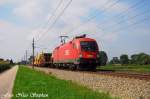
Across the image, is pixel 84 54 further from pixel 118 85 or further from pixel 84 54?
pixel 118 85

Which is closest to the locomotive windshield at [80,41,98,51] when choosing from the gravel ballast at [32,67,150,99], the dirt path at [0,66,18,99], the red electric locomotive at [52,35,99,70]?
the red electric locomotive at [52,35,99,70]

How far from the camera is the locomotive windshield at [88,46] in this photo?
32.1m

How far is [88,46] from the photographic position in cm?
3241

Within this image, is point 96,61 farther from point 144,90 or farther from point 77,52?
point 144,90

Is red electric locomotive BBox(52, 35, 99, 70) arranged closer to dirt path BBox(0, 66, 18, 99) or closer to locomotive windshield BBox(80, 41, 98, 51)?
locomotive windshield BBox(80, 41, 98, 51)

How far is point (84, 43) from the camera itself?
3231 centimetres

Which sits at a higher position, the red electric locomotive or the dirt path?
the red electric locomotive

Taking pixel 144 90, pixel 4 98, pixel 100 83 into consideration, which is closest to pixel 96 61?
pixel 100 83

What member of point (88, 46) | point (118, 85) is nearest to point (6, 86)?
point (88, 46)

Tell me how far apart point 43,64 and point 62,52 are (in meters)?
29.8

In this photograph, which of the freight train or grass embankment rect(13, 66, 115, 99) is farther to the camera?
the freight train

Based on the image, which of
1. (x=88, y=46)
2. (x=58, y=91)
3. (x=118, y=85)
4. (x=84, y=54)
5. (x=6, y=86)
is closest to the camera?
(x=118, y=85)

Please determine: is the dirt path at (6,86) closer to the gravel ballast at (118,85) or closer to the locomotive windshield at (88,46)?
the gravel ballast at (118,85)

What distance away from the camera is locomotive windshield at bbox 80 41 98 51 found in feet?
105
